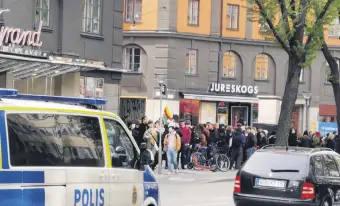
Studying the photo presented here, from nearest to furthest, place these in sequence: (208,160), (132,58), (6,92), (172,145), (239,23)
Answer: (6,92), (172,145), (208,160), (132,58), (239,23)

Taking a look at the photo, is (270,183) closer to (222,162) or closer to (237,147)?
(222,162)

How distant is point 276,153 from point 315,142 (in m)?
21.4

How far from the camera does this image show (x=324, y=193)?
48.4ft

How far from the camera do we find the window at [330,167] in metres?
15.3

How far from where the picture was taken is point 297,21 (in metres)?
29.0

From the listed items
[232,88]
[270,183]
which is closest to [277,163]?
[270,183]

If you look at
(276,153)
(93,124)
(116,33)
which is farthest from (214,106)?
(93,124)

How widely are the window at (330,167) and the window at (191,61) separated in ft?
100

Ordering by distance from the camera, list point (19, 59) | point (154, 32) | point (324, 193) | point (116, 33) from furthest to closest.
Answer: point (154, 32)
point (116, 33)
point (19, 59)
point (324, 193)

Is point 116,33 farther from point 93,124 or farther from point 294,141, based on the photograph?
point 93,124

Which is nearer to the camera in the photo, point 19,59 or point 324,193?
point 324,193

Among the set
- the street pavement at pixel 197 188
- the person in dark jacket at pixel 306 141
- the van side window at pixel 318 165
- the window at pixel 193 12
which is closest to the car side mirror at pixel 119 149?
the van side window at pixel 318 165

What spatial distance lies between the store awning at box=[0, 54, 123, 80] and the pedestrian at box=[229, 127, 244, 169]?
6.94 meters

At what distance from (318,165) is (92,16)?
15393 millimetres
